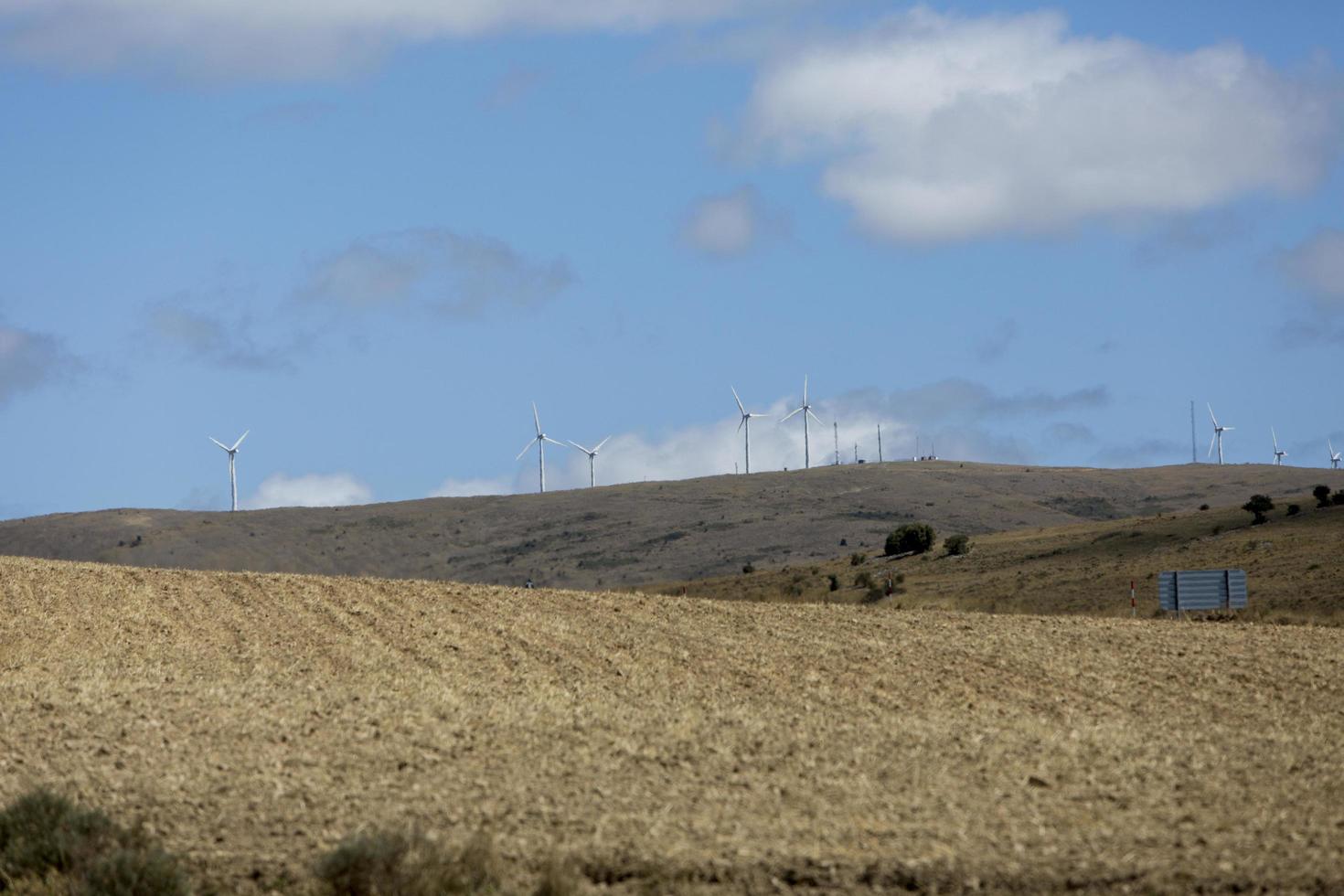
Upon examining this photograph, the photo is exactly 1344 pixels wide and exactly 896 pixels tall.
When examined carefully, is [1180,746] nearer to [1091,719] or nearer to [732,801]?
[1091,719]

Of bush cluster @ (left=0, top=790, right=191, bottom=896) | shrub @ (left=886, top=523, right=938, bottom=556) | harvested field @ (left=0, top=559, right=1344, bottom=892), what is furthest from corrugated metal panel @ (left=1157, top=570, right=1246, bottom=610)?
shrub @ (left=886, top=523, right=938, bottom=556)

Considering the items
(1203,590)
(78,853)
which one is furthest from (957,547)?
(78,853)

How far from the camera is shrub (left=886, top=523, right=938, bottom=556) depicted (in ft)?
277

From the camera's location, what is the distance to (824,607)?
127ft

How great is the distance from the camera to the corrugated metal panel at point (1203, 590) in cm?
4119

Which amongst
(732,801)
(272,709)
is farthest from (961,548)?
(732,801)

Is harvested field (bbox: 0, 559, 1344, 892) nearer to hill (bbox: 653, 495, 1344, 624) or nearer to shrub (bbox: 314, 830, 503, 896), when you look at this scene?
shrub (bbox: 314, 830, 503, 896)

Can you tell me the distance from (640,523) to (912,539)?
45.9 meters

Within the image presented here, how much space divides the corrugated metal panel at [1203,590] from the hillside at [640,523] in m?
62.5

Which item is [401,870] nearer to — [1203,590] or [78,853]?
[78,853]

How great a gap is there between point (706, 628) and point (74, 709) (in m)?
13.9

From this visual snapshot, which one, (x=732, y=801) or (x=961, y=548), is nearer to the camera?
(x=732, y=801)

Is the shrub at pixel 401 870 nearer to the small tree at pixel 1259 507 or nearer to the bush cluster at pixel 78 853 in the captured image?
the bush cluster at pixel 78 853

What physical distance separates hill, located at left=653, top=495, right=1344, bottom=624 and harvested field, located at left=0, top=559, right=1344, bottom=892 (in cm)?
1479
